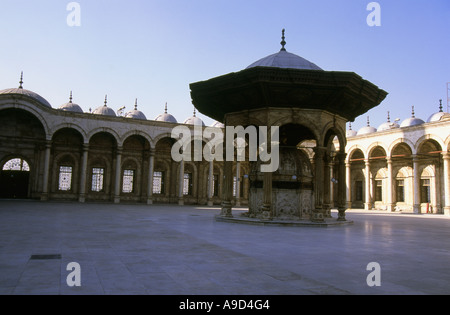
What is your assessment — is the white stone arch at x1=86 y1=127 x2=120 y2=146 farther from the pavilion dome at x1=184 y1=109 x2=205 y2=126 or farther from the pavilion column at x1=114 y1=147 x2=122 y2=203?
the pavilion dome at x1=184 y1=109 x2=205 y2=126

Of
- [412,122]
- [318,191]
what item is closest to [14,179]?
[318,191]

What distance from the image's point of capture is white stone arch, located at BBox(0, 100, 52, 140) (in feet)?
76.9

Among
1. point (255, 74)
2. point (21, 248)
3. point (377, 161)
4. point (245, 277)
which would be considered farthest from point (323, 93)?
point (377, 161)

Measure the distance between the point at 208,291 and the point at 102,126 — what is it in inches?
996

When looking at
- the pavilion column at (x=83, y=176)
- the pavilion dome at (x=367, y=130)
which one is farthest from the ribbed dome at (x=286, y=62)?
the pavilion dome at (x=367, y=130)

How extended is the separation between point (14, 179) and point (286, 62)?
74.2 ft

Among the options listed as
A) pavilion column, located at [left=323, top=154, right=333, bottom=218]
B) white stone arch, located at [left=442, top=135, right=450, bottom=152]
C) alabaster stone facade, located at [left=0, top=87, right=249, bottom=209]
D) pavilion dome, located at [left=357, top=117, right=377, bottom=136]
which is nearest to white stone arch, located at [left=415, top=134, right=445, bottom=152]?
white stone arch, located at [left=442, top=135, right=450, bottom=152]

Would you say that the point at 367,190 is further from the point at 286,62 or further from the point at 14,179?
the point at 14,179

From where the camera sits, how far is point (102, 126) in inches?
1069

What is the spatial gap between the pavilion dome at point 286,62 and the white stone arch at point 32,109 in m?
17.3

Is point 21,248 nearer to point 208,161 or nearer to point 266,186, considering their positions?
point 266,186

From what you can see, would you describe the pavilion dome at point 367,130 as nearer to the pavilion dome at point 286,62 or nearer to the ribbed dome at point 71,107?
the pavilion dome at point 286,62

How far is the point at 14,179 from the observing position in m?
26.6

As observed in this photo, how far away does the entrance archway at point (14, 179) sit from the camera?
26453mm
